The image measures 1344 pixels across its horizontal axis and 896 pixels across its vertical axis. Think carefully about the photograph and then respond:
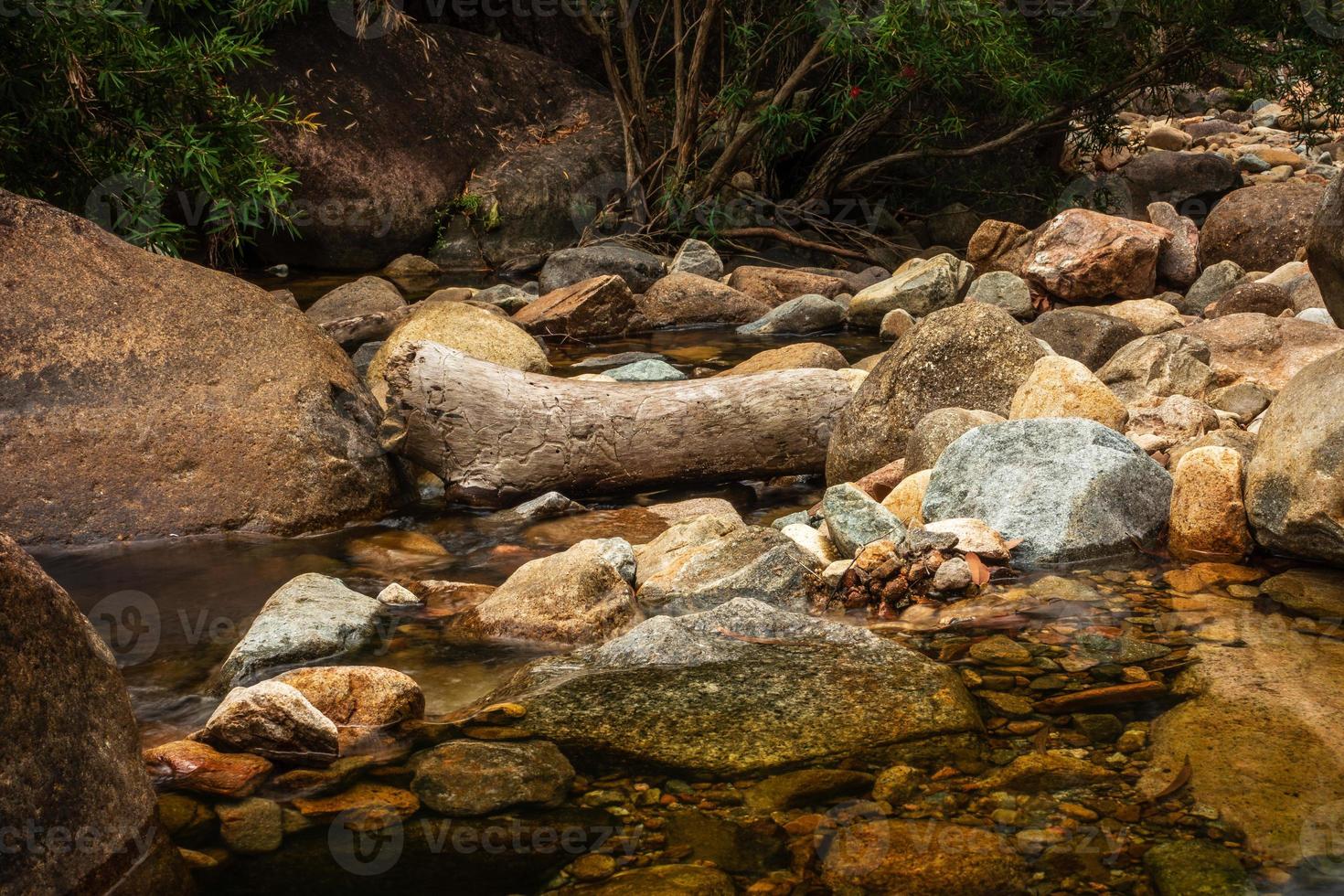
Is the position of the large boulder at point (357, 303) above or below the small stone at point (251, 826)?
below

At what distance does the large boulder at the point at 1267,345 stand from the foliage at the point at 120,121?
574 centimetres

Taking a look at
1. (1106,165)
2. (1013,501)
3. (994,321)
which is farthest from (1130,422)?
(1106,165)

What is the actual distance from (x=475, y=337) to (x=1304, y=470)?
514cm

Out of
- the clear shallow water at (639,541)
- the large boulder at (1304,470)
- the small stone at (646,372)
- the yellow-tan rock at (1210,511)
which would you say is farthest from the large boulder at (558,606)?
the small stone at (646,372)

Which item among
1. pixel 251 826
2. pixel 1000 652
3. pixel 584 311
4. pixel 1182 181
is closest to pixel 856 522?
pixel 1000 652

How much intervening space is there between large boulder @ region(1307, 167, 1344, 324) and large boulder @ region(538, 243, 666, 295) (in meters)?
7.85

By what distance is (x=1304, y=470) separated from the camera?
3854 millimetres

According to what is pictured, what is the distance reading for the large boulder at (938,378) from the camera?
539 cm

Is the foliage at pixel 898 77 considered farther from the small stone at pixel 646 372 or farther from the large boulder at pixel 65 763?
the large boulder at pixel 65 763

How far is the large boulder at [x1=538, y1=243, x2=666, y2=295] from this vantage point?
11.5 metres

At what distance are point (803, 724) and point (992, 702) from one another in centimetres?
55

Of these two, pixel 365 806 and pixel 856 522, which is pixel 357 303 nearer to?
pixel 856 522

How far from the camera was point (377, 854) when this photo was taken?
2.49m

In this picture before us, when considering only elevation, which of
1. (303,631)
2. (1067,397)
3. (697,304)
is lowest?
(697,304)
